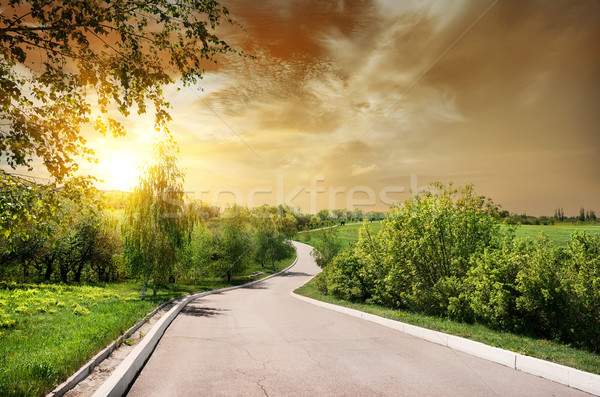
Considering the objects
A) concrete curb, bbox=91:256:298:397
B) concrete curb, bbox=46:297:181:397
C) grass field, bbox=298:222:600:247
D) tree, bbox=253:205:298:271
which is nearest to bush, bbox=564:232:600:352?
grass field, bbox=298:222:600:247

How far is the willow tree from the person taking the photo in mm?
20422

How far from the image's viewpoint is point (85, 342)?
24.6ft

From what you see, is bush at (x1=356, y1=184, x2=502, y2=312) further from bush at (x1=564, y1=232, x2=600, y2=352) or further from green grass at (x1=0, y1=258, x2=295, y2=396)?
green grass at (x1=0, y1=258, x2=295, y2=396)

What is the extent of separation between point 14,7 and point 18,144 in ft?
7.19

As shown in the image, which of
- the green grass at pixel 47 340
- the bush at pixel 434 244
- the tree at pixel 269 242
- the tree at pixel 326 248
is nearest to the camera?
the green grass at pixel 47 340

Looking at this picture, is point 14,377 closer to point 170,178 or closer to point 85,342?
point 85,342

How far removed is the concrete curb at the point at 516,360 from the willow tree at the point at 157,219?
15557 millimetres

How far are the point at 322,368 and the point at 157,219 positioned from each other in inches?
676

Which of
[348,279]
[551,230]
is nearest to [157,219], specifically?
[348,279]

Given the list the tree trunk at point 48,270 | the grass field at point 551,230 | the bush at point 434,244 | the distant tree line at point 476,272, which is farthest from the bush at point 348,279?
the tree trunk at point 48,270

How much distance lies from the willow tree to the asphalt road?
11466 millimetres

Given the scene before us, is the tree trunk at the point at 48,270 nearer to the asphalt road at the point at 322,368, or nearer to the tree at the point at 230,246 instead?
the tree at the point at 230,246

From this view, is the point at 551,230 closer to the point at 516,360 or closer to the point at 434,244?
the point at 434,244

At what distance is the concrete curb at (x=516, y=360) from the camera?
5391 millimetres
